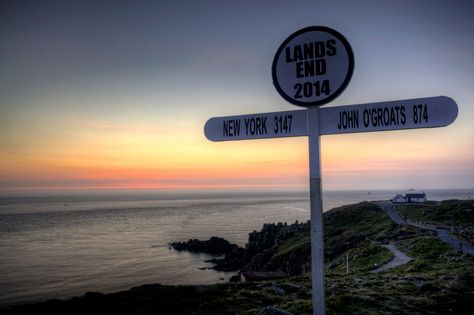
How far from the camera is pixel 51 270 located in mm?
48156

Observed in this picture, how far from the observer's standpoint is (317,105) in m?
3.28

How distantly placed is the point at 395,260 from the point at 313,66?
24236 millimetres

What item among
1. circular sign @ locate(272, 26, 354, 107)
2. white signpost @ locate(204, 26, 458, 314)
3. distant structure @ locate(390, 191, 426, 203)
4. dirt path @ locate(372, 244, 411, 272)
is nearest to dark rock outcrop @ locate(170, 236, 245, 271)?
dirt path @ locate(372, 244, 411, 272)

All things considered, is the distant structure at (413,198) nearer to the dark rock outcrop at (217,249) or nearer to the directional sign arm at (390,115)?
the dark rock outcrop at (217,249)

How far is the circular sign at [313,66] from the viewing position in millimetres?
3203

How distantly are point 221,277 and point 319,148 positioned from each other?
47636 mm

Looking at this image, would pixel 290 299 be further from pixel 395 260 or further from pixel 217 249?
pixel 217 249

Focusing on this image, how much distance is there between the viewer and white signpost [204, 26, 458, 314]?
3.11 metres

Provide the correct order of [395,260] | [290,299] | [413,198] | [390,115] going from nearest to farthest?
[390,115] → [290,299] → [395,260] → [413,198]

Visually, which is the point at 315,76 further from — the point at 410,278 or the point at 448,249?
the point at 448,249

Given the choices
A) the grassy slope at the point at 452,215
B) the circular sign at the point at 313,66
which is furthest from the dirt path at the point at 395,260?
the circular sign at the point at 313,66

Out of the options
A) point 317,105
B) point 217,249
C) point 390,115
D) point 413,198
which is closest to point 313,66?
point 317,105

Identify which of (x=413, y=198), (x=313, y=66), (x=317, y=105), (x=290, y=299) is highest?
(x=313, y=66)

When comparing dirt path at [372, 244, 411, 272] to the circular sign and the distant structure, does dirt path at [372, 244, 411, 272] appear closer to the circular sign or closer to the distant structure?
the circular sign
